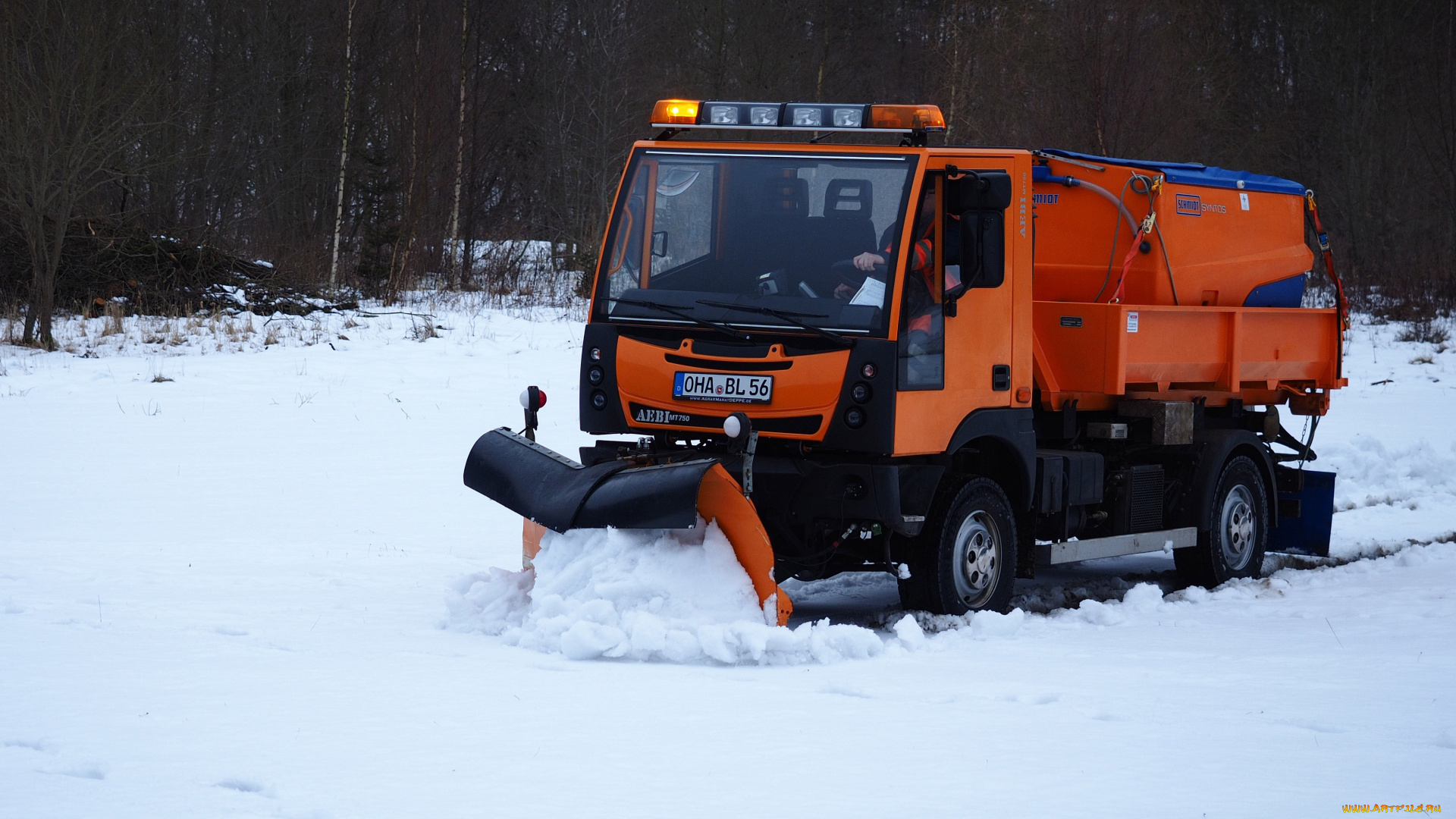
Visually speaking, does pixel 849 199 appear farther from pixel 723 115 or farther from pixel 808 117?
pixel 723 115

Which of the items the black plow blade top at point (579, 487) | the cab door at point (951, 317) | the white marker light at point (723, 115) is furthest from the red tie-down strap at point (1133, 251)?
the black plow blade top at point (579, 487)

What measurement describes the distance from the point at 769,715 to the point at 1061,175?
4.44 metres

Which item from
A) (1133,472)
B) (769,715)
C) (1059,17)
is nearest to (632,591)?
(769,715)

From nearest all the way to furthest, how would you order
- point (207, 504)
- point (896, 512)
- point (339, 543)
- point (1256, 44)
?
point (896, 512) → point (339, 543) → point (207, 504) → point (1256, 44)

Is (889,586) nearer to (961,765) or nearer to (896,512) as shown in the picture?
(896,512)

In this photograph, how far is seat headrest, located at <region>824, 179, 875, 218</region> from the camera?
675cm

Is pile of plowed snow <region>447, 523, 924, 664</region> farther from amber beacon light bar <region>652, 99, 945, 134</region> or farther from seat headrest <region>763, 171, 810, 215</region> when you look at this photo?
amber beacon light bar <region>652, 99, 945, 134</region>

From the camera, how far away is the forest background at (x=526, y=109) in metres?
19.1

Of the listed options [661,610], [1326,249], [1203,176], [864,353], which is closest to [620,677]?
[661,610]

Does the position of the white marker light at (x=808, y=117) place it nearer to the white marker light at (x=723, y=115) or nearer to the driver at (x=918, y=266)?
the white marker light at (x=723, y=115)

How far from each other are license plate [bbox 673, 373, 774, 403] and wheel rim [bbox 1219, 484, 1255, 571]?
3.96m

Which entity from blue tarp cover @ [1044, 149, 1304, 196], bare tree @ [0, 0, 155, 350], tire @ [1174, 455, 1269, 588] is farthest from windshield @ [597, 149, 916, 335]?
bare tree @ [0, 0, 155, 350]

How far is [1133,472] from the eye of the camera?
8.56 metres

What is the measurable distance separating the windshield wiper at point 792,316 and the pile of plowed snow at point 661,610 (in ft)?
3.46
